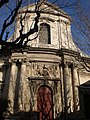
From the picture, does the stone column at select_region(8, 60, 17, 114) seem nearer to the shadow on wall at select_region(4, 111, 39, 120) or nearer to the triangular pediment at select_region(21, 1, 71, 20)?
the shadow on wall at select_region(4, 111, 39, 120)

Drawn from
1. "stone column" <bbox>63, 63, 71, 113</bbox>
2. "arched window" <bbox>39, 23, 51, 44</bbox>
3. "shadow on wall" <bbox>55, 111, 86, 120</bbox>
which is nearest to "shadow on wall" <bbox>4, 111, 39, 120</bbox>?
"shadow on wall" <bbox>55, 111, 86, 120</bbox>

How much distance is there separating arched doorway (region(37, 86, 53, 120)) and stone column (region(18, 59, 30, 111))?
39.1 inches

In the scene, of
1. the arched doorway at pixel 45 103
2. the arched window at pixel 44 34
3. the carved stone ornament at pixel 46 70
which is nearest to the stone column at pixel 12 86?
the carved stone ornament at pixel 46 70

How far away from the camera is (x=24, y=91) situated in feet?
51.4

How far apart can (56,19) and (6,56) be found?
606 cm

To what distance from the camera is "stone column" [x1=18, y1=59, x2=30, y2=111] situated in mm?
15281

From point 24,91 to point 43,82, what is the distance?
184cm

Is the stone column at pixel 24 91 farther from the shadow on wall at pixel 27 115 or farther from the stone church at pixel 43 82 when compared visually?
the shadow on wall at pixel 27 115

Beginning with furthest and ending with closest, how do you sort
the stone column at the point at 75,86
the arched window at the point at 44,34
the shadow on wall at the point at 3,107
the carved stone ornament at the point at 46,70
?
1. the arched window at the point at 44,34
2. the carved stone ornament at the point at 46,70
3. the stone column at the point at 75,86
4. the shadow on wall at the point at 3,107

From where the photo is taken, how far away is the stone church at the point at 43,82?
51.3 ft

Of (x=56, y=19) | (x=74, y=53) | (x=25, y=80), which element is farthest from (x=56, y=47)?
(x=25, y=80)

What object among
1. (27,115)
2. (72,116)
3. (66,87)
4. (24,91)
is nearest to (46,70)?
(66,87)

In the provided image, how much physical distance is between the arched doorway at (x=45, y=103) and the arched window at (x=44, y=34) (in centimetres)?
439

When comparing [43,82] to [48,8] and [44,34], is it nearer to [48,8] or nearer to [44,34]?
[44,34]
